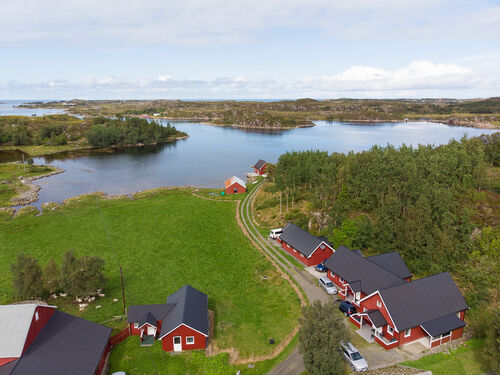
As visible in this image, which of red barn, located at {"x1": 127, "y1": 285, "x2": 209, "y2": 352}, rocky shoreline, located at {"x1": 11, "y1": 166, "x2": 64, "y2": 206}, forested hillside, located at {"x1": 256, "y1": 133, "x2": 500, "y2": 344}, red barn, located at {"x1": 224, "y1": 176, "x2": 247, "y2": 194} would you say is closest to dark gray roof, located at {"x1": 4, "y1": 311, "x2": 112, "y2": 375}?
red barn, located at {"x1": 127, "y1": 285, "x2": 209, "y2": 352}

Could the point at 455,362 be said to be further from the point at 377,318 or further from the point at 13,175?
the point at 13,175

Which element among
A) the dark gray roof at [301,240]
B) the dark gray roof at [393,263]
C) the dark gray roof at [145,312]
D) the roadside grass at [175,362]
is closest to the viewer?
the roadside grass at [175,362]

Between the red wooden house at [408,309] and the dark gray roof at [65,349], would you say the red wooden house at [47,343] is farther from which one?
the red wooden house at [408,309]

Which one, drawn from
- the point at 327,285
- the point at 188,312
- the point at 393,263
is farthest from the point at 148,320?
the point at 393,263

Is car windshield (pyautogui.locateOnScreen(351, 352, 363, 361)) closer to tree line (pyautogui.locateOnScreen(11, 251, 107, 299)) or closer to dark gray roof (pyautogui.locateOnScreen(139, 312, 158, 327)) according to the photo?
dark gray roof (pyautogui.locateOnScreen(139, 312, 158, 327))

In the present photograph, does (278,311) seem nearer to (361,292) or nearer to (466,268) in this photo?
(361,292)

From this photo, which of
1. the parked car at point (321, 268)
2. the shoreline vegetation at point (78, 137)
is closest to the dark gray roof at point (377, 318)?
the parked car at point (321, 268)

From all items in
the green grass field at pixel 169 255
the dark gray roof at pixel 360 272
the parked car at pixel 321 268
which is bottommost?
the green grass field at pixel 169 255

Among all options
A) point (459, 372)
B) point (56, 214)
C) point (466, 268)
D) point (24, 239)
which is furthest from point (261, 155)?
point (459, 372)
